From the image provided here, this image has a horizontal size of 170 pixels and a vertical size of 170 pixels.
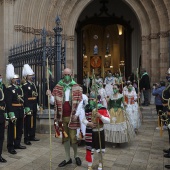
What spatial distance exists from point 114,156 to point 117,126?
0.97 metres

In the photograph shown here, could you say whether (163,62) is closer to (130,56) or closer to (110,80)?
(110,80)

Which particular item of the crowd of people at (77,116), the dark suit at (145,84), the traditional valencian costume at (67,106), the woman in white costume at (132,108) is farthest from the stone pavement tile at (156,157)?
the dark suit at (145,84)

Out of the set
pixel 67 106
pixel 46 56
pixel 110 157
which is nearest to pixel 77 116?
pixel 67 106

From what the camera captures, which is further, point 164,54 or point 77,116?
point 164,54

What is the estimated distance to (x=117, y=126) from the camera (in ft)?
23.3

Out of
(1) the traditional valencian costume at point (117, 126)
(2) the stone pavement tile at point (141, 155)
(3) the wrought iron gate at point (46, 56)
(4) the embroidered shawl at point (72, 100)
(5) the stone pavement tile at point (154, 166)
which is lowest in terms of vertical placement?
(5) the stone pavement tile at point (154, 166)

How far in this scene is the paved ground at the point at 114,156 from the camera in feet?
18.5

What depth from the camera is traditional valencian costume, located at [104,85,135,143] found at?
7.06 meters

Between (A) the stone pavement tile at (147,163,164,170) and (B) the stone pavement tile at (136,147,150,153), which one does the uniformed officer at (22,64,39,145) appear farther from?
(A) the stone pavement tile at (147,163,164,170)

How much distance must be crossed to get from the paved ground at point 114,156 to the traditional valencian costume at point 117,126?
286mm

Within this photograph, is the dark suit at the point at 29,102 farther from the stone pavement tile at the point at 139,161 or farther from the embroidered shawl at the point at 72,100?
the stone pavement tile at the point at 139,161

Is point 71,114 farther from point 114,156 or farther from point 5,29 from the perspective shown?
point 5,29

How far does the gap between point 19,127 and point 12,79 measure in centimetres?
130

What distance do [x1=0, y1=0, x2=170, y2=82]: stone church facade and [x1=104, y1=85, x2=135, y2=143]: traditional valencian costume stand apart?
7.07 m
